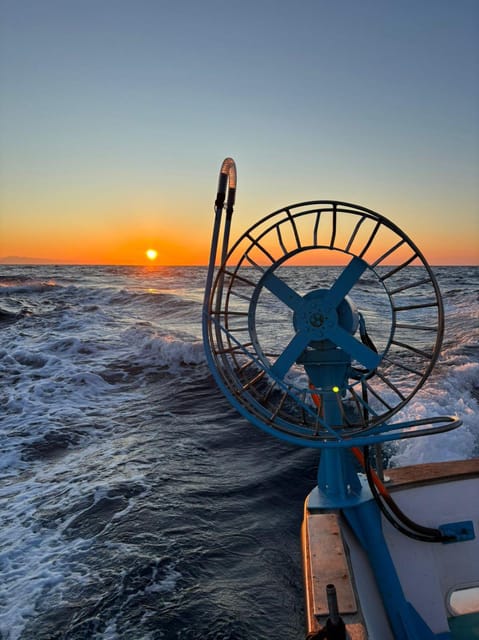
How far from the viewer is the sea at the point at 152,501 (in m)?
3.89

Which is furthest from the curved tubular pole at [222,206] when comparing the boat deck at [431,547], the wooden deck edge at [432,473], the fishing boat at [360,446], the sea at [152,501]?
the sea at [152,501]

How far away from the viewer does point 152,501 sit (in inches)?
219

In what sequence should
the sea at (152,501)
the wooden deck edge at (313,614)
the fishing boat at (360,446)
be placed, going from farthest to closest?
the sea at (152,501), the fishing boat at (360,446), the wooden deck edge at (313,614)

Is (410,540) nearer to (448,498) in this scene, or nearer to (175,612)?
(448,498)

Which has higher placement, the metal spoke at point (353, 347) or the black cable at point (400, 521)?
the metal spoke at point (353, 347)

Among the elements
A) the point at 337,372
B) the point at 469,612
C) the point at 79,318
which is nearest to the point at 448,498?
the point at 469,612

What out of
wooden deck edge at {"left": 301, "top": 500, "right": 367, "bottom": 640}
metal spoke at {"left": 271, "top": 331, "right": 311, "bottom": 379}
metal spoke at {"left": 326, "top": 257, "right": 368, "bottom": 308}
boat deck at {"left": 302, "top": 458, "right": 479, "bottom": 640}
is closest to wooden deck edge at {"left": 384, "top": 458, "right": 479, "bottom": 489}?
boat deck at {"left": 302, "top": 458, "right": 479, "bottom": 640}

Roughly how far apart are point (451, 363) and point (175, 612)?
374 inches

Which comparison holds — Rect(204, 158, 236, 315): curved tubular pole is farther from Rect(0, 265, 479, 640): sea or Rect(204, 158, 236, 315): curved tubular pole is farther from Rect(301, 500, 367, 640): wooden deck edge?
Rect(0, 265, 479, 640): sea

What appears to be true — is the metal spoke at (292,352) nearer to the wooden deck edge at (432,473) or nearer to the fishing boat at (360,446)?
the fishing boat at (360,446)

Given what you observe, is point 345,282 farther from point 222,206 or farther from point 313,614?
Answer: point 313,614

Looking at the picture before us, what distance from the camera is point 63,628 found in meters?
3.70

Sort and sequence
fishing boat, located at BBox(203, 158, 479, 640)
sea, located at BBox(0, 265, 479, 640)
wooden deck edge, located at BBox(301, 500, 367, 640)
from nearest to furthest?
1. wooden deck edge, located at BBox(301, 500, 367, 640)
2. fishing boat, located at BBox(203, 158, 479, 640)
3. sea, located at BBox(0, 265, 479, 640)

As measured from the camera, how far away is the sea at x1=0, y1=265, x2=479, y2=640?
389cm
